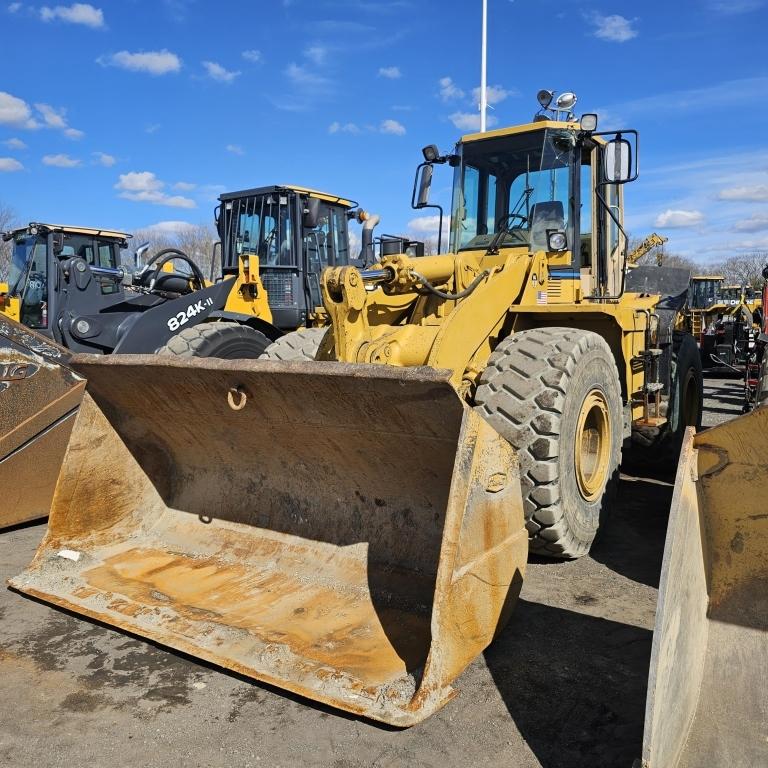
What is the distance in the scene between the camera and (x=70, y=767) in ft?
8.21

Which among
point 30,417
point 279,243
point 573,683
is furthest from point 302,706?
point 279,243

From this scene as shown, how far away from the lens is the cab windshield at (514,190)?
5.43 metres

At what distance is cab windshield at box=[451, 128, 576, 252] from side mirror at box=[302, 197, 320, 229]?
11.7ft

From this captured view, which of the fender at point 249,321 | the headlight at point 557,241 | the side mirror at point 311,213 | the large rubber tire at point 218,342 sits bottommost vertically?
the large rubber tire at point 218,342

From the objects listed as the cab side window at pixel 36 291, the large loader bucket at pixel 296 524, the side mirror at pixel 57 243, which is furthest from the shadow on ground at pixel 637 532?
the side mirror at pixel 57 243

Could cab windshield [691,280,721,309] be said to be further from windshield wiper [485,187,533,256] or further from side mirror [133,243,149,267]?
windshield wiper [485,187,533,256]

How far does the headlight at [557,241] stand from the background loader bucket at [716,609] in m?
2.80

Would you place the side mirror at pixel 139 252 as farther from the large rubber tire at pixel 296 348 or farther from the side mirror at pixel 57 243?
the large rubber tire at pixel 296 348

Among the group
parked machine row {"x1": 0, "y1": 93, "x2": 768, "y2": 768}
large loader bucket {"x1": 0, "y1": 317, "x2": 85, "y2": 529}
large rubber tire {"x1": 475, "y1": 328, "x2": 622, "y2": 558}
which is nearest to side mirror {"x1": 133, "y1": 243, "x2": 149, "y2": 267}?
large loader bucket {"x1": 0, "y1": 317, "x2": 85, "y2": 529}

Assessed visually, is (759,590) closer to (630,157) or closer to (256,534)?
(256,534)

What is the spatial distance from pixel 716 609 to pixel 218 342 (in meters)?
4.82

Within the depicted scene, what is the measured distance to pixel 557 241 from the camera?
5.27 meters

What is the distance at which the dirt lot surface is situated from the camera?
8.43 feet

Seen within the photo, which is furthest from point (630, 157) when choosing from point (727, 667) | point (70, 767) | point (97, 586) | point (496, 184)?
point (70, 767)
